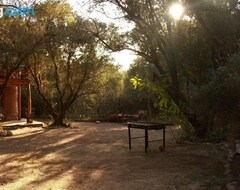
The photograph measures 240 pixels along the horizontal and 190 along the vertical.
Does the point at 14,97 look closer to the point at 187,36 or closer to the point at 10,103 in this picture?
the point at 10,103

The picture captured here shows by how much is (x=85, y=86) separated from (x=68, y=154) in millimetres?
10976

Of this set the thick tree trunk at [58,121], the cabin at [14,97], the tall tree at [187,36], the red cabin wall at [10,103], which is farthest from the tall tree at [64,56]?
the tall tree at [187,36]

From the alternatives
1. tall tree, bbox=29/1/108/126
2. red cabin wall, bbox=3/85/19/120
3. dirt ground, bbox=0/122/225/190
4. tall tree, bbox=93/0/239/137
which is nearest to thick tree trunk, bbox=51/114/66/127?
tall tree, bbox=29/1/108/126

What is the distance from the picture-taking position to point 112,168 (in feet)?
20.9

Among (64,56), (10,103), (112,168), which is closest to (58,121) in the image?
(10,103)

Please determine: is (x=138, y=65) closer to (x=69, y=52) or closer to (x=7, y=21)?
(x=69, y=52)

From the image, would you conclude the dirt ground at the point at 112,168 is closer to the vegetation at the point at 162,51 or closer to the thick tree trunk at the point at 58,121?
the vegetation at the point at 162,51

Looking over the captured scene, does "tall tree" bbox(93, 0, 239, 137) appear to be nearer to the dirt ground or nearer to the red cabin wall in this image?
the dirt ground

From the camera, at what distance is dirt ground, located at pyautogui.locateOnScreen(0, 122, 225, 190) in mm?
5008

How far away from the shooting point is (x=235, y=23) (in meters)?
7.79

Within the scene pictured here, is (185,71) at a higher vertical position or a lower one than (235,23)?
lower

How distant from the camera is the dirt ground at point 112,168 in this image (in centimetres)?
501

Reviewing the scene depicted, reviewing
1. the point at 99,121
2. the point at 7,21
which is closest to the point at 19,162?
the point at 7,21

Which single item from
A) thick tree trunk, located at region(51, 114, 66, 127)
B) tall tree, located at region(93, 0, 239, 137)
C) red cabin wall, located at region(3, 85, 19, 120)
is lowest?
thick tree trunk, located at region(51, 114, 66, 127)
